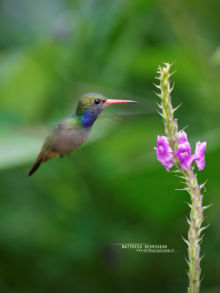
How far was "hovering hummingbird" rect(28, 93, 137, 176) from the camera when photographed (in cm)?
173

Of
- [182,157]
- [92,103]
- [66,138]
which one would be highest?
[92,103]

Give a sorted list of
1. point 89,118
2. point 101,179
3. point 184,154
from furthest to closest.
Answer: point 101,179
point 89,118
point 184,154

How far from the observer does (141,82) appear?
14.5 ft

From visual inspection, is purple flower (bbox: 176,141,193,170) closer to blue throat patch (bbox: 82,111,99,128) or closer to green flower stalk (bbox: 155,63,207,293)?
green flower stalk (bbox: 155,63,207,293)

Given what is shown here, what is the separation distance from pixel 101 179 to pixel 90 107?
5.16ft

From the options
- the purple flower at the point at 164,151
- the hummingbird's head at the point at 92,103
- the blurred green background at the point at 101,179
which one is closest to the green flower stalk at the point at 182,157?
the purple flower at the point at 164,151

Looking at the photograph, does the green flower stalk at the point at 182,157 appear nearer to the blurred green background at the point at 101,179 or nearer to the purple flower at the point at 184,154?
the purple flower at the point at 184,154

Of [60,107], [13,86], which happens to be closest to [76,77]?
[60,107]

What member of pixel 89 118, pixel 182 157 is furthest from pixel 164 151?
pixel 89 118

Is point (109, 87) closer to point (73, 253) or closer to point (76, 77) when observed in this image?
point (76, 77)

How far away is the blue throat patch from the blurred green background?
3.97 ft

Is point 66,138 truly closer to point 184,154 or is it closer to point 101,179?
point 184,154

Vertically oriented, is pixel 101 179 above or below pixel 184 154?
above

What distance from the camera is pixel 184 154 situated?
1.36 m
